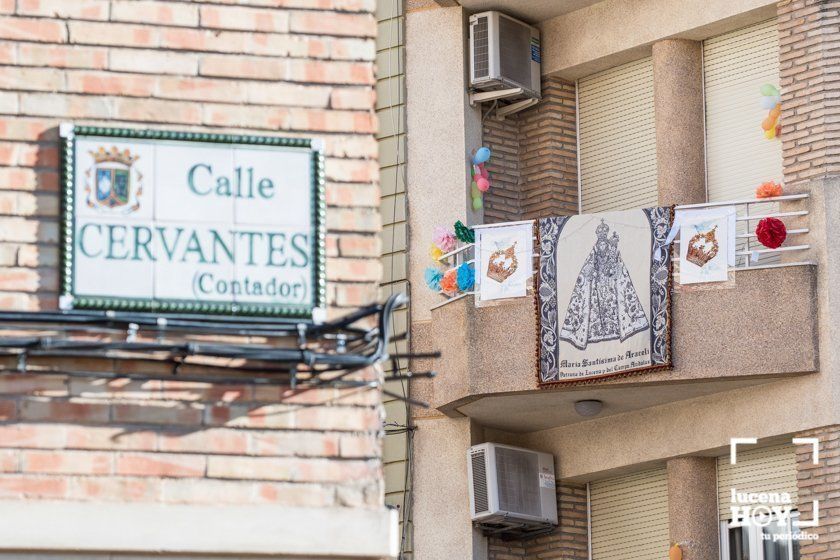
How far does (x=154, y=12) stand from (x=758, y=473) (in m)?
11.5

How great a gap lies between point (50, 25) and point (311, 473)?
2.09 meters

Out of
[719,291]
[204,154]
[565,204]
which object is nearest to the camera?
[204,154]

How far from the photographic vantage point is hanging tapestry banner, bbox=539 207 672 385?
16.8 meters

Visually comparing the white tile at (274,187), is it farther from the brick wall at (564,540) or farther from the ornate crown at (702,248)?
the brick wall at (564,540)

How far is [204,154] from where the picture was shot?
7324mm

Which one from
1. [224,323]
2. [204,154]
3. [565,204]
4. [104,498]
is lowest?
[104,498]

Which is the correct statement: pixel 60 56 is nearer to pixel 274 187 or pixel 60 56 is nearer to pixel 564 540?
pixel 274 187

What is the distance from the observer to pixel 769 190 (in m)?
Answer: 16.8

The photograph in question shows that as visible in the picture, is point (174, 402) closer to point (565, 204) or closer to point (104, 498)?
point (104, 498)

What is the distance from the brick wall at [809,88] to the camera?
16953 mm

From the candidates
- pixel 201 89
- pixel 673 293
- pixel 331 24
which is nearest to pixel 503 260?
pixel 673 293

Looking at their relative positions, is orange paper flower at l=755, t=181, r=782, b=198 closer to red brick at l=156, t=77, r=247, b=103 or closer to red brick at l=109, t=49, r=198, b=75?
red brick at l=156, t=77, r=247, b=103

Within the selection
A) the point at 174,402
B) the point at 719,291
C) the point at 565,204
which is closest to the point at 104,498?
the point at 174,402

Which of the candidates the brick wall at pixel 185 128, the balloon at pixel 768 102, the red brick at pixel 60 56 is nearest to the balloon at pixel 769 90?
the balloon at pixel 768 102
